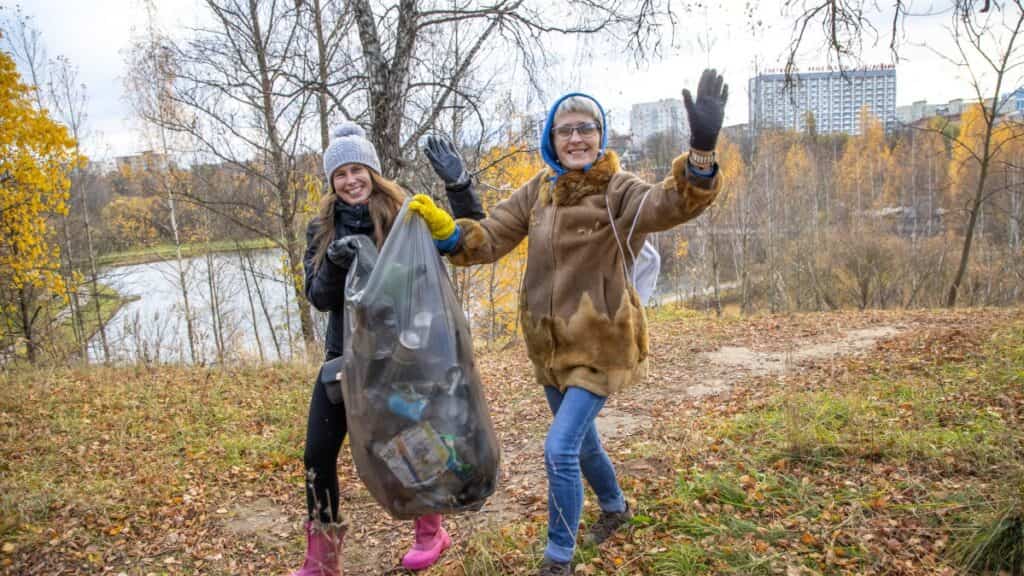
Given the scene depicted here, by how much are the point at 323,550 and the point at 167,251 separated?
57.2ft

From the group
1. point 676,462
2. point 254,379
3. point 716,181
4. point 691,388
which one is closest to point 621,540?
point 676,462

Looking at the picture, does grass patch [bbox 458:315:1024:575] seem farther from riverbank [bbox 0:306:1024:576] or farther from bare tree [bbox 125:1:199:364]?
bare tree [bbox 125:1:199:364]

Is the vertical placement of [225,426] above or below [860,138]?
below

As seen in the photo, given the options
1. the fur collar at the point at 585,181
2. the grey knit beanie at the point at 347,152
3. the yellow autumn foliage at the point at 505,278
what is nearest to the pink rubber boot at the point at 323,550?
the grey knit beanie at the point at 347,152

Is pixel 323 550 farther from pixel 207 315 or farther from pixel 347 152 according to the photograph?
pixel 207 315

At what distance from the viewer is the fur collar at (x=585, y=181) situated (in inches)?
86.5

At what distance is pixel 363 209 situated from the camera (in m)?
2.39

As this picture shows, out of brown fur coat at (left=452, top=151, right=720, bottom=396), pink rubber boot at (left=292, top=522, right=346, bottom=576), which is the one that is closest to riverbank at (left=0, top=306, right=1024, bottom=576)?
pink rubber boot at (left=292, top=522, right=346, bottom=576)

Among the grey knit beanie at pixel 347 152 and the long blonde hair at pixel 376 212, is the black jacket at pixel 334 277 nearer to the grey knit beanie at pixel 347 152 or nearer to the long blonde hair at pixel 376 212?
the long blonde hair at pixel 376 212

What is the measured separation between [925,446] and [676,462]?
4.15 ft

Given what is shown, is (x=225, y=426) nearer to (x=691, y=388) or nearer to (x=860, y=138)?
(x=691, y=388)

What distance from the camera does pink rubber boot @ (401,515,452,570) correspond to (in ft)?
8.43

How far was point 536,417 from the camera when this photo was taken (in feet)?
17.1

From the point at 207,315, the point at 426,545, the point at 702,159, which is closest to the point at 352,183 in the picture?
the point at 702,159
